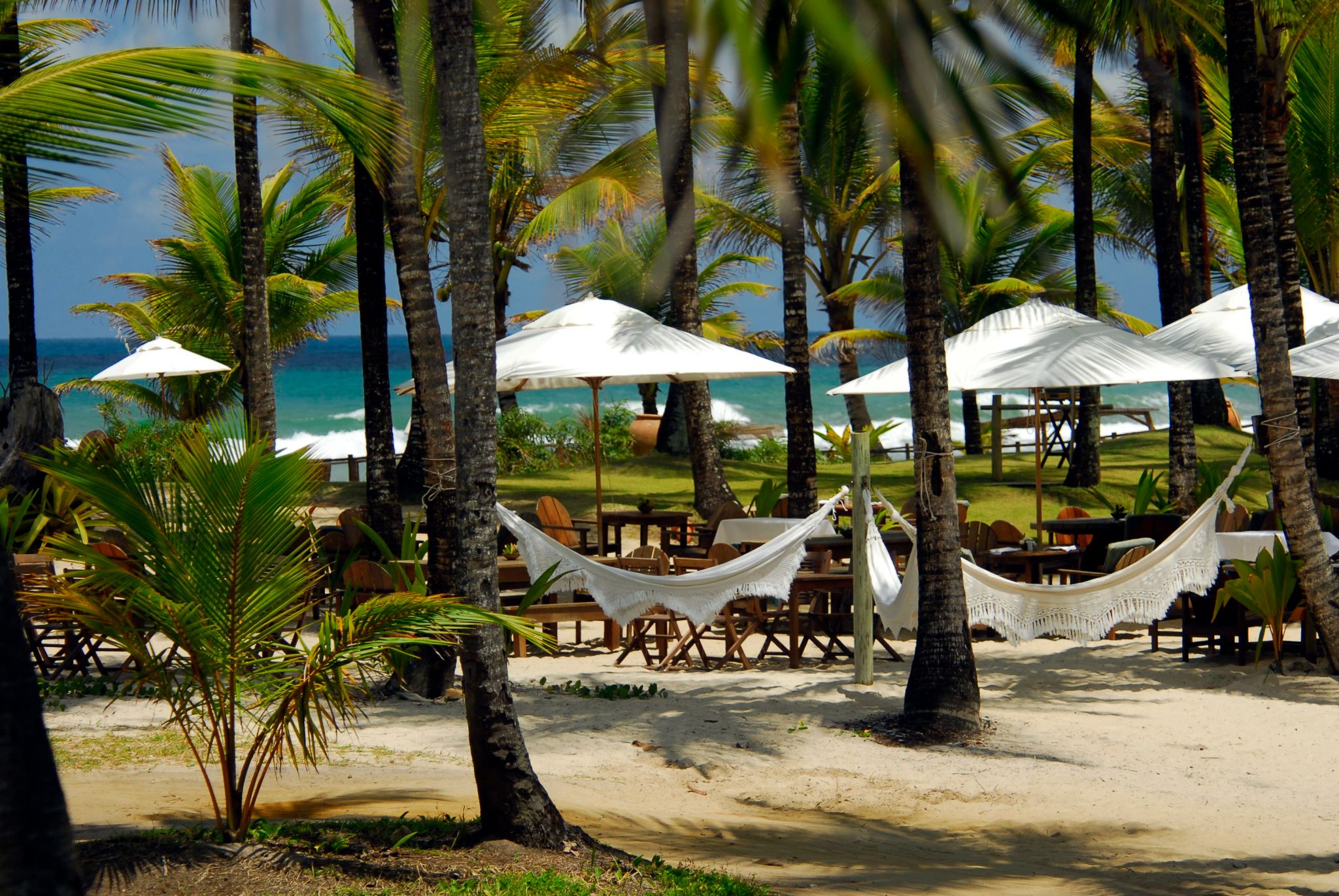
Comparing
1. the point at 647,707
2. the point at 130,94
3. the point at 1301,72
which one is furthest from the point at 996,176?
the point at 1301,72

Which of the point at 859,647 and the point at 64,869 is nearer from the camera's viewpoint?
the point at 64,869

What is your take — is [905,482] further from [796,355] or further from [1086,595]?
[1086,595]

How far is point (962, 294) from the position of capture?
23.7 meters

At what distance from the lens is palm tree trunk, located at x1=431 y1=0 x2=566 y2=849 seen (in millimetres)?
4426

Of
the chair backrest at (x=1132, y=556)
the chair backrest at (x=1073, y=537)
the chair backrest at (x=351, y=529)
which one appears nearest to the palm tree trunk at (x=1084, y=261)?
the chair backrest at (x=1073, y=537)

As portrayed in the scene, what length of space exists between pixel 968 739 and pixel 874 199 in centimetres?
1534

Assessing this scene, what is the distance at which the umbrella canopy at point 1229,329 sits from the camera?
1114cm

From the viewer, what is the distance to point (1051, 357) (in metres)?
9.96

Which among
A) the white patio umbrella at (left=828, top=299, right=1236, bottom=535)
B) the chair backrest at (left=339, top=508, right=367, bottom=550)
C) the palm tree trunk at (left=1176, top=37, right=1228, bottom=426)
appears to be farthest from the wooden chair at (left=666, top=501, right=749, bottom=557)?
the palm tree trunk at (left=1176, top=37, right=1228, bottom=426)

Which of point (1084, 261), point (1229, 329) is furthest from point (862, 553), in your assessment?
point (1084, 261)

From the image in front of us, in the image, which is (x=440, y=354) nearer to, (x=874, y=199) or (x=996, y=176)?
(x=996, y=176)

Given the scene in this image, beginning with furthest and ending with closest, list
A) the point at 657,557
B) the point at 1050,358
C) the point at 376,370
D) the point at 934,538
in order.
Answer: the point at 376,370
the point at 1050,358
the point at 657,557
the point at 934,538

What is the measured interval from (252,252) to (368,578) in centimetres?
425

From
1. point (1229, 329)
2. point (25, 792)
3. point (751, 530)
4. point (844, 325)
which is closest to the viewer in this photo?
point (25, 792)
